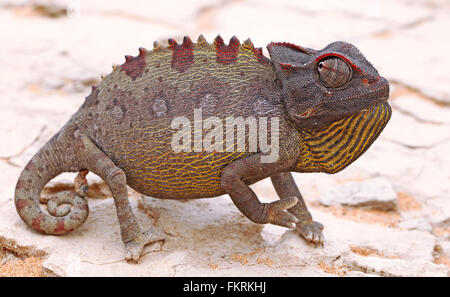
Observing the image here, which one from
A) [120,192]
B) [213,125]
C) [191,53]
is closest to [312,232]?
[213,125]

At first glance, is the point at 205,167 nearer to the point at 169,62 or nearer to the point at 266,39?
the point at 169,62

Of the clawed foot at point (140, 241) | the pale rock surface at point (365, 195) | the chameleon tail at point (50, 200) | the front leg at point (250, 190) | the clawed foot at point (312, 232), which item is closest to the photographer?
the front leg at point (250, 190)

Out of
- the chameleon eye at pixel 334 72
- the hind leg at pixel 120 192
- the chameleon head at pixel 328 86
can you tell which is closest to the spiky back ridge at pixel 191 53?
the chameleon head at pixel 328 86

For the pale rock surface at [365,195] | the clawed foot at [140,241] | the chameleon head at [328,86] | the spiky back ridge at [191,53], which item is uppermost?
the spiky back ridge at [191,53]

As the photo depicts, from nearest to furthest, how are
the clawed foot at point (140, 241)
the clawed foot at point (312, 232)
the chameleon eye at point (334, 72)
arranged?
the chameleon eye at point (334, 72)
the clawed foot at point (140, 241)
the clawed foot at point (312, 232)

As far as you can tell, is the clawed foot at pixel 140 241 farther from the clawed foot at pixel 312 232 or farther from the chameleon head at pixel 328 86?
the chameleon head at pixel 328 86

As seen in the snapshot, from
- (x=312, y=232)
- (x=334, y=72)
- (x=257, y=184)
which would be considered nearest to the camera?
(x=334, y=72)

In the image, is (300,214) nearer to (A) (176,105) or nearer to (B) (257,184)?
(B) (257,184)
